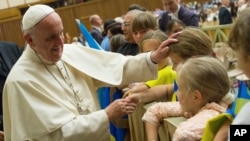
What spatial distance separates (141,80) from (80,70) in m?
0.44

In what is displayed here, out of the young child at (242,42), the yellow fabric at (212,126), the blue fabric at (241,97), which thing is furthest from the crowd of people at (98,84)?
the young child at (242,42)

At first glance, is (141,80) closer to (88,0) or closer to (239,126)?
(239,126)

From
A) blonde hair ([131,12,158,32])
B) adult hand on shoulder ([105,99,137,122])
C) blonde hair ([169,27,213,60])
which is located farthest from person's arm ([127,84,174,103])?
blonde hair ([131,12,158,32])

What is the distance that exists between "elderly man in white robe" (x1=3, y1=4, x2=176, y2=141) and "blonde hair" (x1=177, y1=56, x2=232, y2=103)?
0.62 m

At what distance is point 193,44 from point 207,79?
525mm

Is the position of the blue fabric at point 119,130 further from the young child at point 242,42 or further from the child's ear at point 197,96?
the young child at point 242,42

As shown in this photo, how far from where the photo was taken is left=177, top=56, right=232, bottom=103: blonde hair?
1.82 metres

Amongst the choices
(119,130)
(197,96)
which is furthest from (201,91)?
(119,130)

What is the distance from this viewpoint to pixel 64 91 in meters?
2.70

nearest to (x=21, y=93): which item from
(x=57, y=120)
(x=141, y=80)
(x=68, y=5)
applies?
(x=57, y=120)

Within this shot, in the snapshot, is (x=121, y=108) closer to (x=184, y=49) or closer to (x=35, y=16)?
(x=184, y=49)

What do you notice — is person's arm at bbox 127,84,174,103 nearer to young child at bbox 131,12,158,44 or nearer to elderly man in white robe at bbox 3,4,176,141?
elderly man in white robe at bbox 3,4,176,141

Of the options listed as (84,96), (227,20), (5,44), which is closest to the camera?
(84,96)

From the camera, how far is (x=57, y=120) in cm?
247
